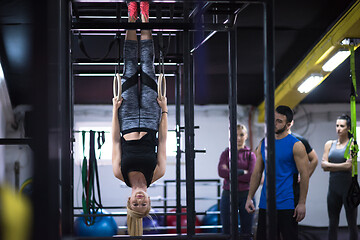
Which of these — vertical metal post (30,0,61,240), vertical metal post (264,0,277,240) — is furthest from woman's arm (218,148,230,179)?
vertical metal post (30,0,61,240)

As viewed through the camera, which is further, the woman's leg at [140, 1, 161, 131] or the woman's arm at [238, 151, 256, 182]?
the woman's arm at [238, 151, 256, 182]

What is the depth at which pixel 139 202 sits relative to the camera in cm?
344

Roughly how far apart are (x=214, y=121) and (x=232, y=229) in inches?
244

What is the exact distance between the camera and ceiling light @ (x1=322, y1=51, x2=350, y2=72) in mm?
5676

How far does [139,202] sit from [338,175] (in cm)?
238

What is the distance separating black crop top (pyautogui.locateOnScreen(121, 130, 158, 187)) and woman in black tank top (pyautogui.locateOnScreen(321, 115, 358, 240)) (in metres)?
2.11

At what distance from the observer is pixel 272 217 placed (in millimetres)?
1685

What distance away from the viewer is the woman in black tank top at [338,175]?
15.3ft

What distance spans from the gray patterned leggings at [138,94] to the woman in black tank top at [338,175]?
2.23 metres

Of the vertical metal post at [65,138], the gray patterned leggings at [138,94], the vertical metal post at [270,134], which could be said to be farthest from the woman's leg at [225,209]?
the vertical metal post at [270,134]

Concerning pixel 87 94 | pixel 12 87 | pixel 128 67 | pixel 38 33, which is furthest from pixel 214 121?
pixel 38 33

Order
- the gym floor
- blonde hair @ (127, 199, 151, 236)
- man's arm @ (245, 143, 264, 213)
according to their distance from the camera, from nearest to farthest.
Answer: blonde hair @ (127, 199, 151, 236)
man's arm @ (245, 143, 264, 213)
the gym floor

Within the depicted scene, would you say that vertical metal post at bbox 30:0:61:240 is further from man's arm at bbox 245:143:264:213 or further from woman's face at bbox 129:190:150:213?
man's arm at bbox 245:143:264:213

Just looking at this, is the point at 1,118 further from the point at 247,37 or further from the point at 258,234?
the point at 258,234
